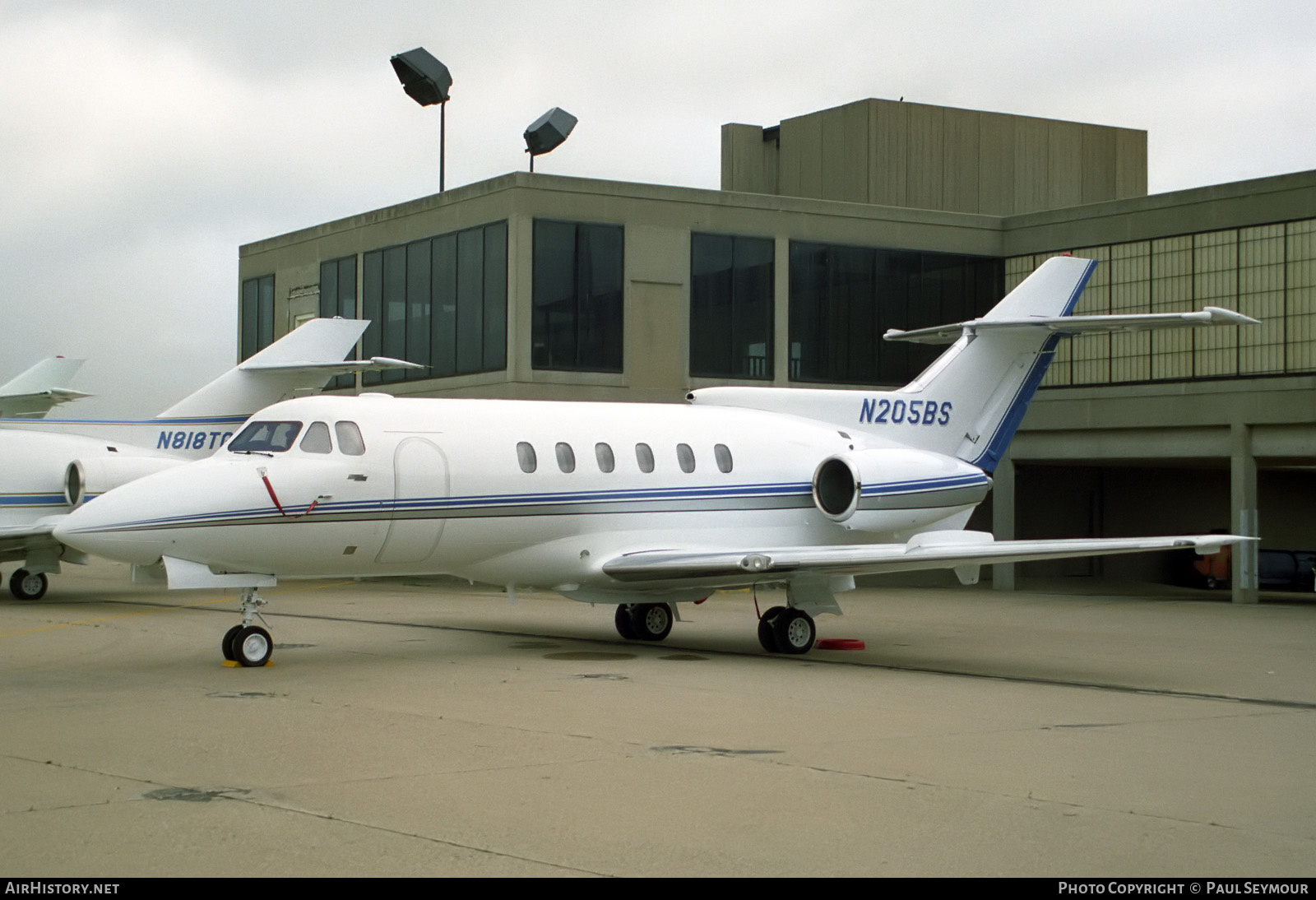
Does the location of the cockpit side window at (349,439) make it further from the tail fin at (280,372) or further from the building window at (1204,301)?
the building window at (1204,301)

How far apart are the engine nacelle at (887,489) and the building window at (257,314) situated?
22178 millimetres

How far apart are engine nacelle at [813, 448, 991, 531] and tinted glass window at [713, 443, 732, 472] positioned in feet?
3.89

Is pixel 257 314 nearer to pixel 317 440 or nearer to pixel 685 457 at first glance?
pixel 685 457

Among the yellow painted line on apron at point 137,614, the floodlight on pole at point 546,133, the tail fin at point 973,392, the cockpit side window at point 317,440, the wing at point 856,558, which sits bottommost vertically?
the yellow painted line on apron at point 137,614

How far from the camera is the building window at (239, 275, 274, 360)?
1404 inches

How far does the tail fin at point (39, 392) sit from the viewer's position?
34094mm

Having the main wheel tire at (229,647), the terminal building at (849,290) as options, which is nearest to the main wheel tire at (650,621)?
the main wheel tire at (229,647)

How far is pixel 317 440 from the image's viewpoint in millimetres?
14094

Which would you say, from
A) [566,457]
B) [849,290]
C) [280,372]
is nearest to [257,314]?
[280,372]

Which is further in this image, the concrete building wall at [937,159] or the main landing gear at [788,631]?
the concrete building wall at [937,159]

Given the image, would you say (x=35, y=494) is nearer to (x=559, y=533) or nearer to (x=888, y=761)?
(x=559, y=533)

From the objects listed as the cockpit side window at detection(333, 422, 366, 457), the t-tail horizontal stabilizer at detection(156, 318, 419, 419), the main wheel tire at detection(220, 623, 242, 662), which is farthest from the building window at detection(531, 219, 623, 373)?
the main wheel tire at detection(220, 623, 242, 662)

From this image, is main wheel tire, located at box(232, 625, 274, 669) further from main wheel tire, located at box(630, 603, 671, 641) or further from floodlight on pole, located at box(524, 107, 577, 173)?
floodlight on pole, located at box(524, 107, 577, 173)

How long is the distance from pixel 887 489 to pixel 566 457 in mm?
4073
